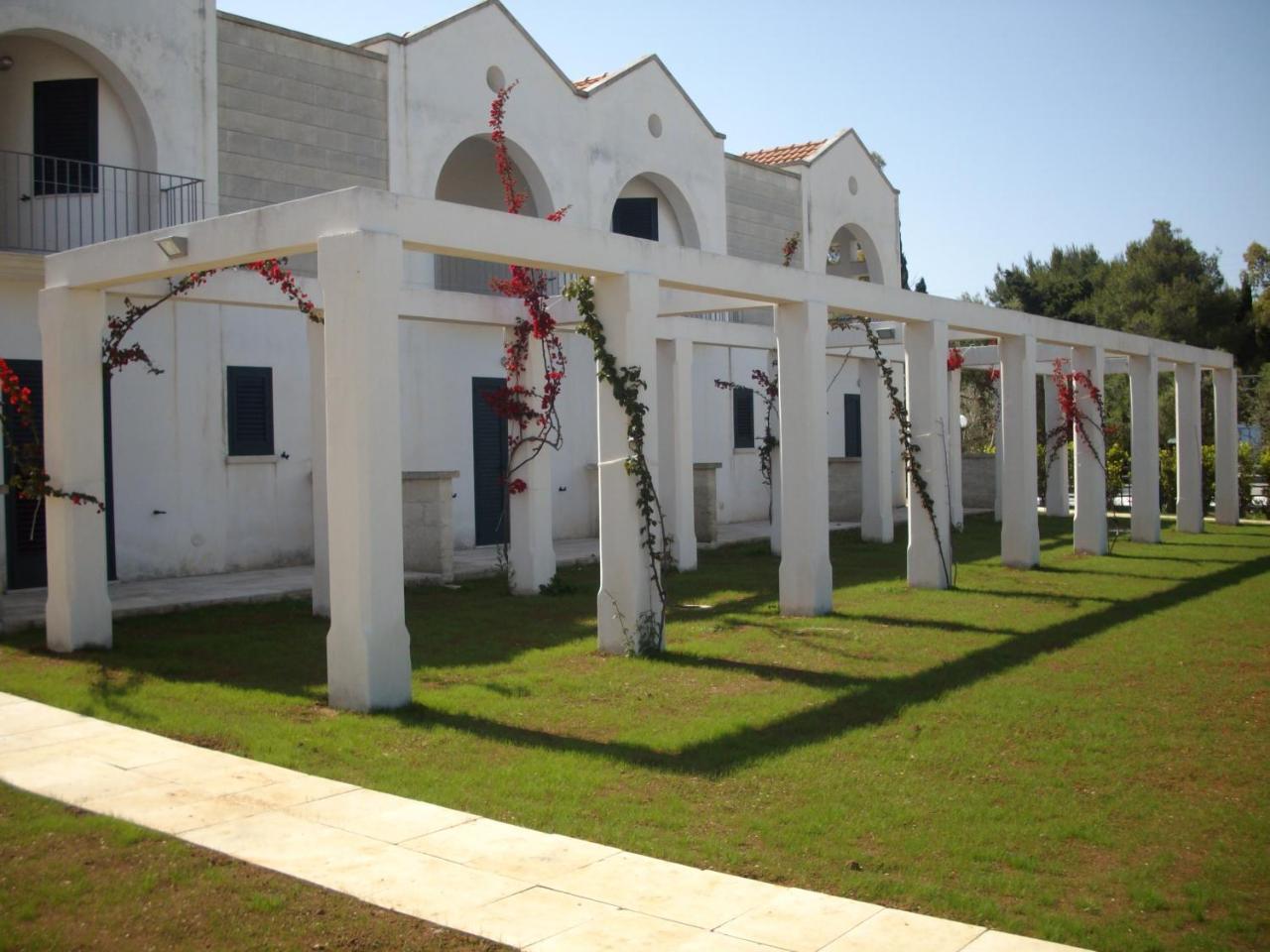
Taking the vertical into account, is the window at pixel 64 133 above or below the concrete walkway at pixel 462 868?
above

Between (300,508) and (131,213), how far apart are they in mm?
4199

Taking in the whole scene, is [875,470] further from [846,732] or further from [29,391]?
[29,391]

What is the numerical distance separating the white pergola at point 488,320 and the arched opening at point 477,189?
4362 millimetres

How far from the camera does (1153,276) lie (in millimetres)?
42094

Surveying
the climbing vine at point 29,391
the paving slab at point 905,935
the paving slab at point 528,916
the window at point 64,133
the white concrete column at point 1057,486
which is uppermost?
the window at point 64,133

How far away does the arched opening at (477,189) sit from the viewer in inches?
756

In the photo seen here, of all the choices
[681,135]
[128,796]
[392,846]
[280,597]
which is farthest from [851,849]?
[681,135]

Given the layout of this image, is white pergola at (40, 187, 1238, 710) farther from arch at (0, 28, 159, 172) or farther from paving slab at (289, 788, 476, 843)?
arch at (0, 28, 159, 172)

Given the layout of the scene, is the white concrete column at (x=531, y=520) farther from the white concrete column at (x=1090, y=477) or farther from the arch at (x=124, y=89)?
the white concrete column at (x=1090, y=477)

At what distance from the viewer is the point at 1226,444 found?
73.9 ft

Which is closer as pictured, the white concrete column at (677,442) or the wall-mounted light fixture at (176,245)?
the wall-mounted light fixture at (176,245)

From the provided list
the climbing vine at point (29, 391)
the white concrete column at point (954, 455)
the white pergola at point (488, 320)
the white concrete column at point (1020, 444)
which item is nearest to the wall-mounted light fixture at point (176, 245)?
the white pergola at point (488, 320)

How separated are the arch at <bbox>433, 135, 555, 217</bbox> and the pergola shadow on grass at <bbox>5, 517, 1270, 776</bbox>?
6609mm

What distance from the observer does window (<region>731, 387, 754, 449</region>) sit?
24078mm
